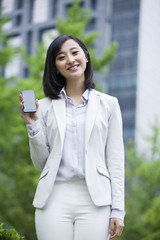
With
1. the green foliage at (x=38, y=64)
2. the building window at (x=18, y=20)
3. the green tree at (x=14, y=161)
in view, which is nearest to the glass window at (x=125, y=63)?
the building window at (x=18, y=20)

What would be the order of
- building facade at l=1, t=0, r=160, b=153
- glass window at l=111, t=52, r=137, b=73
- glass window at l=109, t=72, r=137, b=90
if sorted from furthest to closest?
1. glass window at l=111, t=52, r=137, b=73
2. glass window at l=109, t=72, r=137, b=90
3. building facade at l=1, t=0, r=160, b=153

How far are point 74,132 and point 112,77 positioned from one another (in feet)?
121

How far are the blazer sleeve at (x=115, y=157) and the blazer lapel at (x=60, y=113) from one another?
0.23 metres

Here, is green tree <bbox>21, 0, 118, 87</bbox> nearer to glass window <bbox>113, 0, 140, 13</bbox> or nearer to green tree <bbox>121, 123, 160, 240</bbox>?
green tree <bbox>121, 123, 160, 240</bbox>

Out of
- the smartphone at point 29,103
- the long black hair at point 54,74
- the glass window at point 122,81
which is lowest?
the glass window at point 122,81

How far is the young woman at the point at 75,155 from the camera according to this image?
1719mm

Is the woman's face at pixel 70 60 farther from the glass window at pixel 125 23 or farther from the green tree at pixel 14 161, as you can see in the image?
the glass window at pixel 125 23

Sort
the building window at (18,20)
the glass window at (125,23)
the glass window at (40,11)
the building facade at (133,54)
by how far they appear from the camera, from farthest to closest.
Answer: the glass window at (125,23), the building facade at (133,54), the glass window at (40,11), the building window at (18,20)

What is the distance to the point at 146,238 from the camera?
27.3 feet

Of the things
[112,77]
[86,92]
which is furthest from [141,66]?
[86,92]

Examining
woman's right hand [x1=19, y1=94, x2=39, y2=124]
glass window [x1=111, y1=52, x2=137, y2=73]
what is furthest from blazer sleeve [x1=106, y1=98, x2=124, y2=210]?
glass window [x1=111, y1=52, x2=137, y2=73]

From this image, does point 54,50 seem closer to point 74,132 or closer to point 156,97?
point 74,132

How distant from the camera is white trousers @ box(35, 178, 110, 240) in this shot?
170 centimetres

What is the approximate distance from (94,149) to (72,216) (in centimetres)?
32
